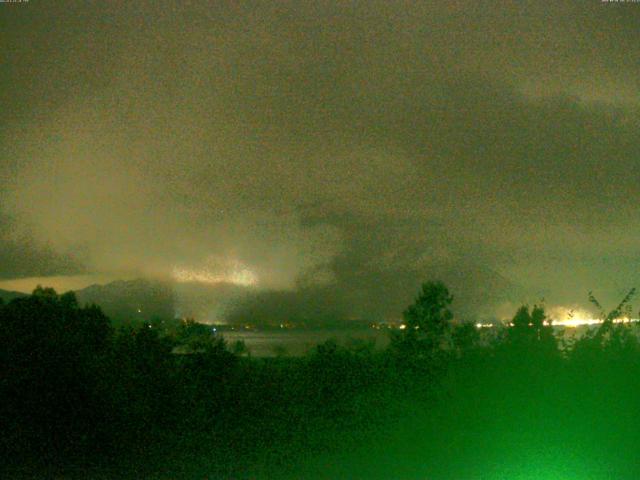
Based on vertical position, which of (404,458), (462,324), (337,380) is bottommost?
(404,458)

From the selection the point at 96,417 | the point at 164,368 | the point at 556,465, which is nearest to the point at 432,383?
the point at 556,465

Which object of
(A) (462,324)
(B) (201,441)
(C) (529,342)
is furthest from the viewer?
(A) (462,324)

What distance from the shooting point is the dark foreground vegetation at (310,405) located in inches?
447

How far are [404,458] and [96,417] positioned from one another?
4.91m

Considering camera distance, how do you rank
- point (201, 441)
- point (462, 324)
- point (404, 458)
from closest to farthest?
point (404, 458)
point (201, 441)
point (462, 324)

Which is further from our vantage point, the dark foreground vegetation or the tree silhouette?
the tree silhouette

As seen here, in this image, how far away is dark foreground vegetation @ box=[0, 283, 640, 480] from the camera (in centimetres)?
1136

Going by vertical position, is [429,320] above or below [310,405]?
above

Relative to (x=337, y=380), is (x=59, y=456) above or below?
below

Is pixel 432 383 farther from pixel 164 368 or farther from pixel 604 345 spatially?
pixel 164 368

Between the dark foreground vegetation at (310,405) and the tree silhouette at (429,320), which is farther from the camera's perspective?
the tree silhouette at (429,320)

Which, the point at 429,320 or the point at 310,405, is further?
the point at 429,320

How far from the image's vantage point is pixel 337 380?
49.0 feet

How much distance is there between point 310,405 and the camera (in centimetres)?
1456
